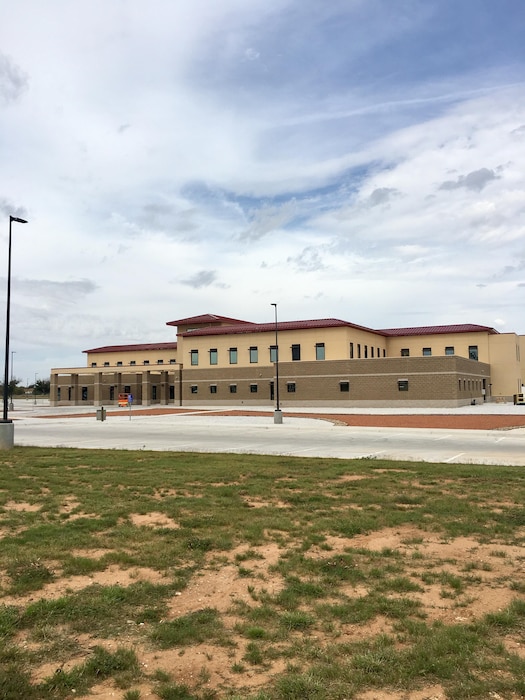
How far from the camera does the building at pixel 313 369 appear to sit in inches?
2516

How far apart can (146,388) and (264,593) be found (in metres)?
78.0

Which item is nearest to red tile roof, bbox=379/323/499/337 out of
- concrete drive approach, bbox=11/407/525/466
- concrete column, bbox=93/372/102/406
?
concrete column, bbox=93/372/102/406

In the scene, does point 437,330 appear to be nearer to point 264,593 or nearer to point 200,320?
point 200,320

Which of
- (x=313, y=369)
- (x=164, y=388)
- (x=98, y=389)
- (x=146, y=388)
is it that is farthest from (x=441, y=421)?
(x=98, y=389)

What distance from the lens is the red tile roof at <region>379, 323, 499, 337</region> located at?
77.3 meters

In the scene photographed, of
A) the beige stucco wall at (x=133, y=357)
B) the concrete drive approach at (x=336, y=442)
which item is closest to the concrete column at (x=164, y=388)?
the beige stucco wall at (x=133, y=357)

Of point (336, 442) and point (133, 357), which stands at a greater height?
point (133, 357)

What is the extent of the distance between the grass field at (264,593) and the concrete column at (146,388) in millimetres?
71223

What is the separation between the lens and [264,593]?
235 inches

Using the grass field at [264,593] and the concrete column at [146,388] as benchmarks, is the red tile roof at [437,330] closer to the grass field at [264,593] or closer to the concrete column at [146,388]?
the concrete column at [146,388]

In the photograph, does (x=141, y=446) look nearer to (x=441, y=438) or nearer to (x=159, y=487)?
(x=159, y=487)

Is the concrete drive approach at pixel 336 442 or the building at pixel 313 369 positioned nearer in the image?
the concrete drive approach at pixel 336 442

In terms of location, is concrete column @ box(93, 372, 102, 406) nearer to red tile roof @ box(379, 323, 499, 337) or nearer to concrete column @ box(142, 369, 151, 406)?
concrete column @ box(142, 369, 151, 406)

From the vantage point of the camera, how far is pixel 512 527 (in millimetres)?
8461
